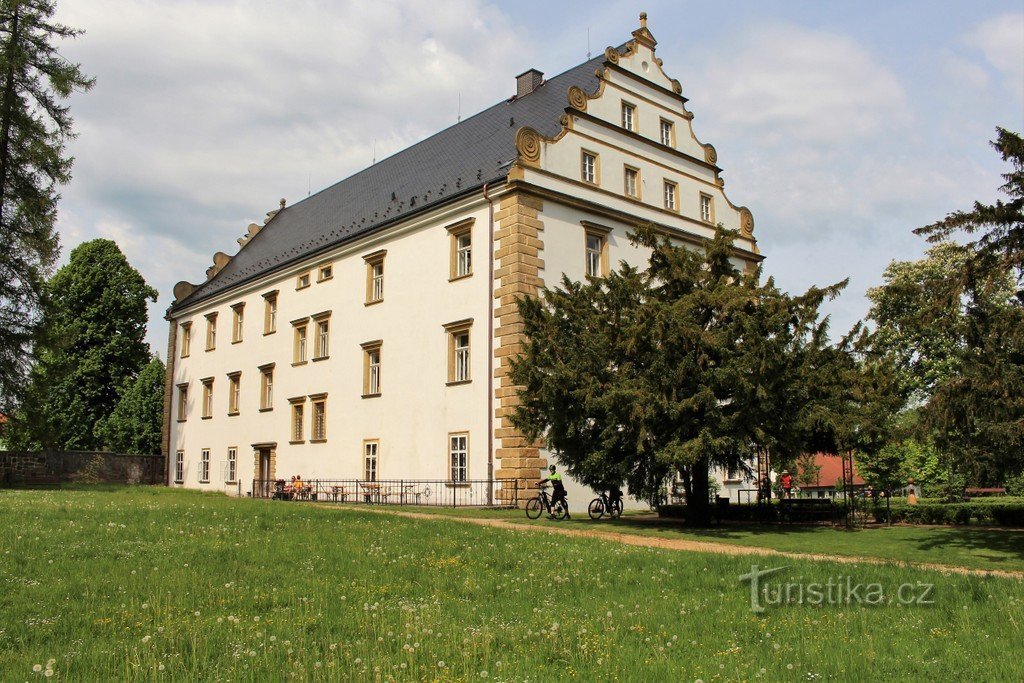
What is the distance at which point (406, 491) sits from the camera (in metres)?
29.2

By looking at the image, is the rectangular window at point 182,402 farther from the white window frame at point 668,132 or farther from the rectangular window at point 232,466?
the white window frame at point 668,132

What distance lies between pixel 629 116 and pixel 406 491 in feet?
52.5

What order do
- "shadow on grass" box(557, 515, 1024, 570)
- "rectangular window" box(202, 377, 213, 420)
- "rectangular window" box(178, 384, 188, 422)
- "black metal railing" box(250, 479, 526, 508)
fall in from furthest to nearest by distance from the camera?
"rectangular window" box(178, 384, 188, 422) < "rectangular window" box(202, 377, 213, 420) < "black metal railing" box(250, 479, 526, 508) < "shadow on grass" box(557, 515, 1024, 570)

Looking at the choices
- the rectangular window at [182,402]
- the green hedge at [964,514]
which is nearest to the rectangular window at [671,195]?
the green hedge at [964,514]

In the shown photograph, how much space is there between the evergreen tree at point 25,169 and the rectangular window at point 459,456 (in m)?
13.3

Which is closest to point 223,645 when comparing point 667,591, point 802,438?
point 667,591

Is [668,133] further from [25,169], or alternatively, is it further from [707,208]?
[25,169]

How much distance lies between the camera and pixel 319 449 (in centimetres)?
3450

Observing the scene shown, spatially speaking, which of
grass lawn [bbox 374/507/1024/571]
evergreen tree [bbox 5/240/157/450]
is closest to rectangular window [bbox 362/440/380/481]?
grass lawn [bbox 374/507/1024/571]

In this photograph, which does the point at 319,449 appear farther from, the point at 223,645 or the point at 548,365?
the point at 223,645

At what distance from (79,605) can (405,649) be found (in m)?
3.85

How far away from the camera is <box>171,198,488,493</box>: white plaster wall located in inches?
1118

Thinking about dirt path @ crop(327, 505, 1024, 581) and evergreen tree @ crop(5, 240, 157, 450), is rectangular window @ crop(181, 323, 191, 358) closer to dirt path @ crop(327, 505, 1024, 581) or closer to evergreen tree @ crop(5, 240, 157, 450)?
evergreen tree @ crop(5, 240, 157, 450)

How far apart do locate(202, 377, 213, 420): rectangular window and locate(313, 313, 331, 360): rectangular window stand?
431 inches
